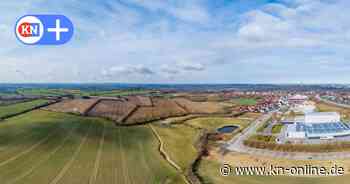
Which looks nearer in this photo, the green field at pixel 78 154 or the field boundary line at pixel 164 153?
the green field at pixel 78 154

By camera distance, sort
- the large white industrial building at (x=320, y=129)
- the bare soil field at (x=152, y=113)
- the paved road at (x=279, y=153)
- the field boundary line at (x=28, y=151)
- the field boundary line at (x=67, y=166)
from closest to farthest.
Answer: the field boundary line at (x=67, y=166) → the field boundary line at (x=28, y=151) → the paved road at (x=279, y=153) → the large white industrial building at (x=320, y=129) → the bare soil field at (x=152, y=113)

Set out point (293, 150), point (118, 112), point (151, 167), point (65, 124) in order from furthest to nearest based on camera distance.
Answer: point (118, 112), point (65, 124), point (293, 150), point (151, 167)

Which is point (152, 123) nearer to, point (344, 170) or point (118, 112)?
point (118, 112)

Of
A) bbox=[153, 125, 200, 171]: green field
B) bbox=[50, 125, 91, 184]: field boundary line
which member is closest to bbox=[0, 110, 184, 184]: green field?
bbox=[50, 125, 91, 184]: field boundary line

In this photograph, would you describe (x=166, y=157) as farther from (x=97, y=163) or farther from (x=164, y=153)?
(x=97, y=163)

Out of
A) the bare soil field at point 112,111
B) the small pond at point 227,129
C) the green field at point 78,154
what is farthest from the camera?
the bare soil field at point 112,111

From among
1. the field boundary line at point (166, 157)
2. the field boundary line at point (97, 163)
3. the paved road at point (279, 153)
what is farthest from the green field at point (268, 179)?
A: the field boundary line at point (97, 163)

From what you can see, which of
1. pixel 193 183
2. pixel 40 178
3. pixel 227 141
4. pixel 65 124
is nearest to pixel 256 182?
pixel 193 183

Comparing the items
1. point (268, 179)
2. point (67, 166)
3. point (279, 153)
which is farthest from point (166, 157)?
point (279, 153)

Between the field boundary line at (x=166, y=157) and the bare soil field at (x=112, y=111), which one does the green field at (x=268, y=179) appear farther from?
the bare soil field at (x=112, y=111)
